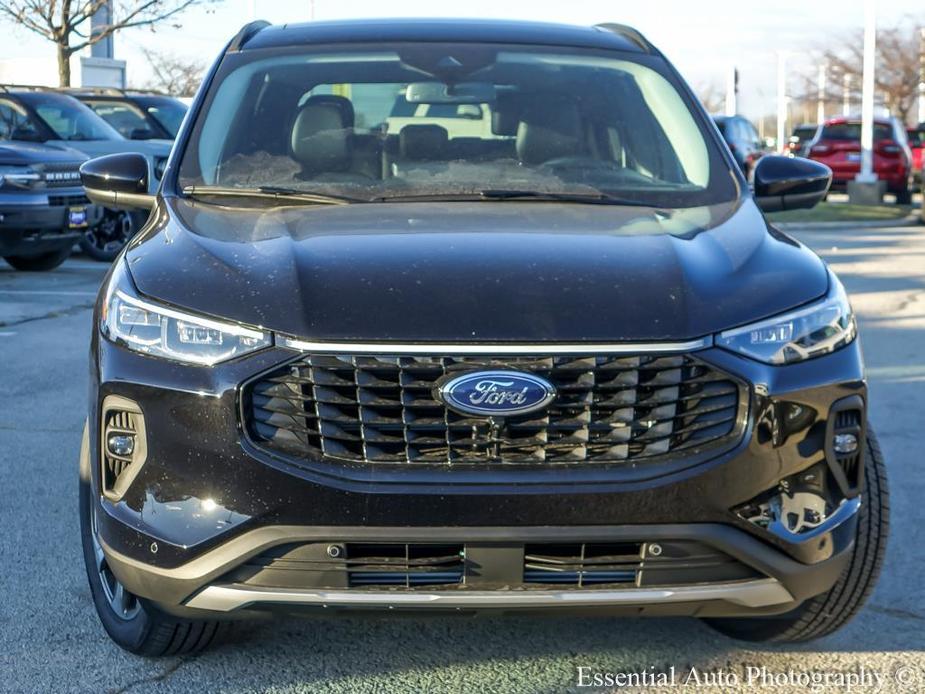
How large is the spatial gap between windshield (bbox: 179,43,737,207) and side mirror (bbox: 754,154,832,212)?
27 cm

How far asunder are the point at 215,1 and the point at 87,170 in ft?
91.4

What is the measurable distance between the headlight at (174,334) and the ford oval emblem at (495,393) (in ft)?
1.40

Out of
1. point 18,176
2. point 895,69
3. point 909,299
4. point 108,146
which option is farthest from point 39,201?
point 895,69

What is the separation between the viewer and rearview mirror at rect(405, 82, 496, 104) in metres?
4.67

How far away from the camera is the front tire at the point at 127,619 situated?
3541 mm

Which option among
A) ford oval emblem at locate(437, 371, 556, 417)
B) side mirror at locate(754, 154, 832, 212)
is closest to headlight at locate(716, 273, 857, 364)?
ford oval emblem at locate(437, 371, 556, 417)

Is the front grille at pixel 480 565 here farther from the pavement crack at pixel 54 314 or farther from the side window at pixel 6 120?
the side window at pixel 6 120

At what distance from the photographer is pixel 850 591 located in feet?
11.7

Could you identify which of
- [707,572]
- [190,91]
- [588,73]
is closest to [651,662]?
[707,572]

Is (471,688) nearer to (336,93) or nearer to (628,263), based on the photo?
(628,263)

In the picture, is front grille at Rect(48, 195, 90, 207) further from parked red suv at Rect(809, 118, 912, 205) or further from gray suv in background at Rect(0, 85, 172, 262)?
parked red suv at Rect(809, 118, 912, 205)

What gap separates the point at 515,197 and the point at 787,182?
1.04 metres

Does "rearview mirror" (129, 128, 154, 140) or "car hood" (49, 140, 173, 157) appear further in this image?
"rearview mirror" (129, 128, 154, 140)

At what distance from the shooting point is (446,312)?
3.11m
